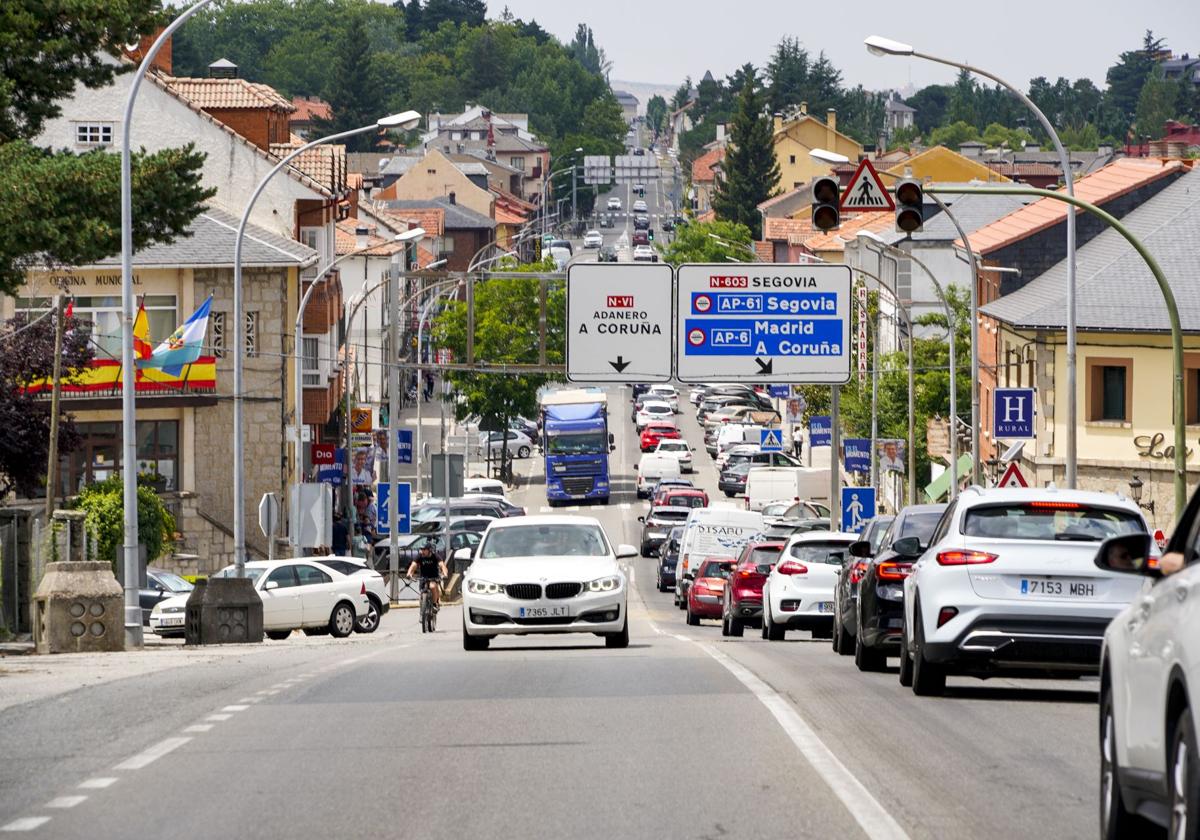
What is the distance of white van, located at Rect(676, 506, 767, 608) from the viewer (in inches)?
1964

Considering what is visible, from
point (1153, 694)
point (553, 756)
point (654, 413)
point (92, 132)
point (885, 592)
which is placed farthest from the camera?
point (654, 413)

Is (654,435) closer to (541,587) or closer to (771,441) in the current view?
(771,441)

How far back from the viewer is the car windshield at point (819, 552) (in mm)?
28334

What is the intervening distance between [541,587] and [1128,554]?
15447 mm

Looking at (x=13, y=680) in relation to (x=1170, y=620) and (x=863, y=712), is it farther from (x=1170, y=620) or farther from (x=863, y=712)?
(x=1170, y=620)

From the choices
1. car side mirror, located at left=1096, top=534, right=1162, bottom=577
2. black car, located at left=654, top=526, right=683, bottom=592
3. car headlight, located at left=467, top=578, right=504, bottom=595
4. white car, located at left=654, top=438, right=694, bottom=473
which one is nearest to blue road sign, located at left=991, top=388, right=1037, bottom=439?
car headlight, located at left=467, top=578, right=504, bottom=595

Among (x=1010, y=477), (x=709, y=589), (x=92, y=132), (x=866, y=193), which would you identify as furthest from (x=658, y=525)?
(x=866, y=193)

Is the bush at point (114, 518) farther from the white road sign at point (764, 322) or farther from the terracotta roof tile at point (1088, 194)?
the terracotta roof tile at point (1088, 194)

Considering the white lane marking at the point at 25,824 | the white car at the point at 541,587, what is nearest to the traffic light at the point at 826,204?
the white car at the point at 541,587

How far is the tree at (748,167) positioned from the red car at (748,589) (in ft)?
444

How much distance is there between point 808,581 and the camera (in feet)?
93.7

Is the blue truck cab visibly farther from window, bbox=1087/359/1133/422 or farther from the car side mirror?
the car side mirror

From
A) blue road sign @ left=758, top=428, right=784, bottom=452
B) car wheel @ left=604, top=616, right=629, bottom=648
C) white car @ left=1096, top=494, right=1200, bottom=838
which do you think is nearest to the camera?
white car @ left=1096, top=494, right=1200, bottom=838

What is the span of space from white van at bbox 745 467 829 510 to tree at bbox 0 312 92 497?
30.2 meters
